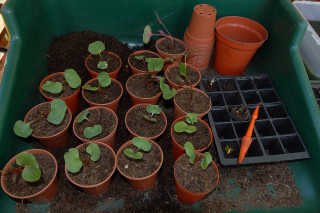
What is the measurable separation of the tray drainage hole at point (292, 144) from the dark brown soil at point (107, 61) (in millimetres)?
1265

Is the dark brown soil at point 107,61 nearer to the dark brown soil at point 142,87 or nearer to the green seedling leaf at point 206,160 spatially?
the dark brown soil at point 142,87

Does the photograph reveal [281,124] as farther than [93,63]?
Result: No

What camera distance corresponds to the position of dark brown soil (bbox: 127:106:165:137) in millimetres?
1431

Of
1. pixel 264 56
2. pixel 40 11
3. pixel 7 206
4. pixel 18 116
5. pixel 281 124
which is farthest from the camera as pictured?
pixel 264 56

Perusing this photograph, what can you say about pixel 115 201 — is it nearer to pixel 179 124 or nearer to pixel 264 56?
pixel 179 124

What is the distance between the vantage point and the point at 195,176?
49.7 inches

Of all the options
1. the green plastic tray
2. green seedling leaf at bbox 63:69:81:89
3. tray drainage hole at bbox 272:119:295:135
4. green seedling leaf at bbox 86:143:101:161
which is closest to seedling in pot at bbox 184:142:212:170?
green seedling leaf at bbox 86:143:101:161

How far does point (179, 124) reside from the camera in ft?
4.40

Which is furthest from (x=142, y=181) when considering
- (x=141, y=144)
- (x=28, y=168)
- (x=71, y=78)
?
(x=71, y=78)

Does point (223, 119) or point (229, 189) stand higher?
point (223, 119)

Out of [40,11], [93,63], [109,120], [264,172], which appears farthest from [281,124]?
[40,11]

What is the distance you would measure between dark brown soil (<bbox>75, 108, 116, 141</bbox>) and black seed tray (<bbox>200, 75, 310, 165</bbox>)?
2.11 ft

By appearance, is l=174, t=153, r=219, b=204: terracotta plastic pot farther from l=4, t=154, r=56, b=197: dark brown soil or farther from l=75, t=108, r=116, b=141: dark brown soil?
l=4, t=154, r=56, b=197: dark brown soil

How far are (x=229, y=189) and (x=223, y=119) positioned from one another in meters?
0.47
